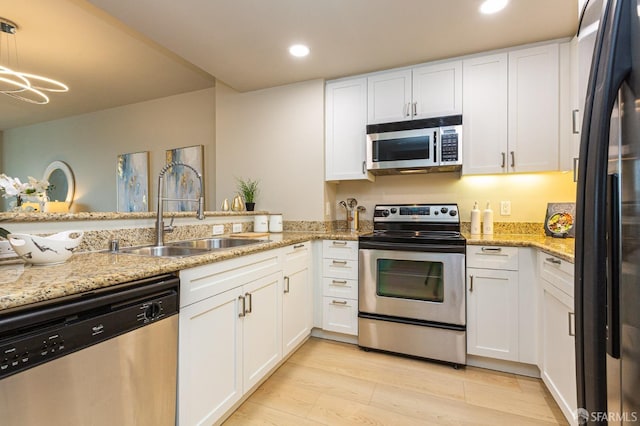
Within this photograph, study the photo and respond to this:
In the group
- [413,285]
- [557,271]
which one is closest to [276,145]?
[413,285]

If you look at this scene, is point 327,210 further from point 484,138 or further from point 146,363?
point 146,363

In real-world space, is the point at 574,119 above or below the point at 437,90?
below

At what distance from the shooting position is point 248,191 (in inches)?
120

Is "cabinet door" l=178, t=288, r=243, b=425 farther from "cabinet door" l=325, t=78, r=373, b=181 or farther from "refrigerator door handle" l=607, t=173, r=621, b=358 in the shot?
"cabinet door" l=325, t=78, r=373, b=181

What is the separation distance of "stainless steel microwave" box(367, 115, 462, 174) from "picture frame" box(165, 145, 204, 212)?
2.15 metres

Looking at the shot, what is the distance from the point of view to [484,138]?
93.4 inches

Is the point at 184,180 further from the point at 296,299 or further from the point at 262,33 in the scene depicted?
the point at 296,299

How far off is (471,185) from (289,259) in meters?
1.76

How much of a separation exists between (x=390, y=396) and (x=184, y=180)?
10.4ft

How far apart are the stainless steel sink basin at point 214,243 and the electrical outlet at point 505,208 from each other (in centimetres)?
206

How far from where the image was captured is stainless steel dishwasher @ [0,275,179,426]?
756mm

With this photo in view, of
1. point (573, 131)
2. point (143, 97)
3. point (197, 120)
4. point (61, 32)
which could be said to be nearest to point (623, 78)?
point (573, 131)

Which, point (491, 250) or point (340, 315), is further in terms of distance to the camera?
point (340, 315)

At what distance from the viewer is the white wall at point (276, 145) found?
285 cm
